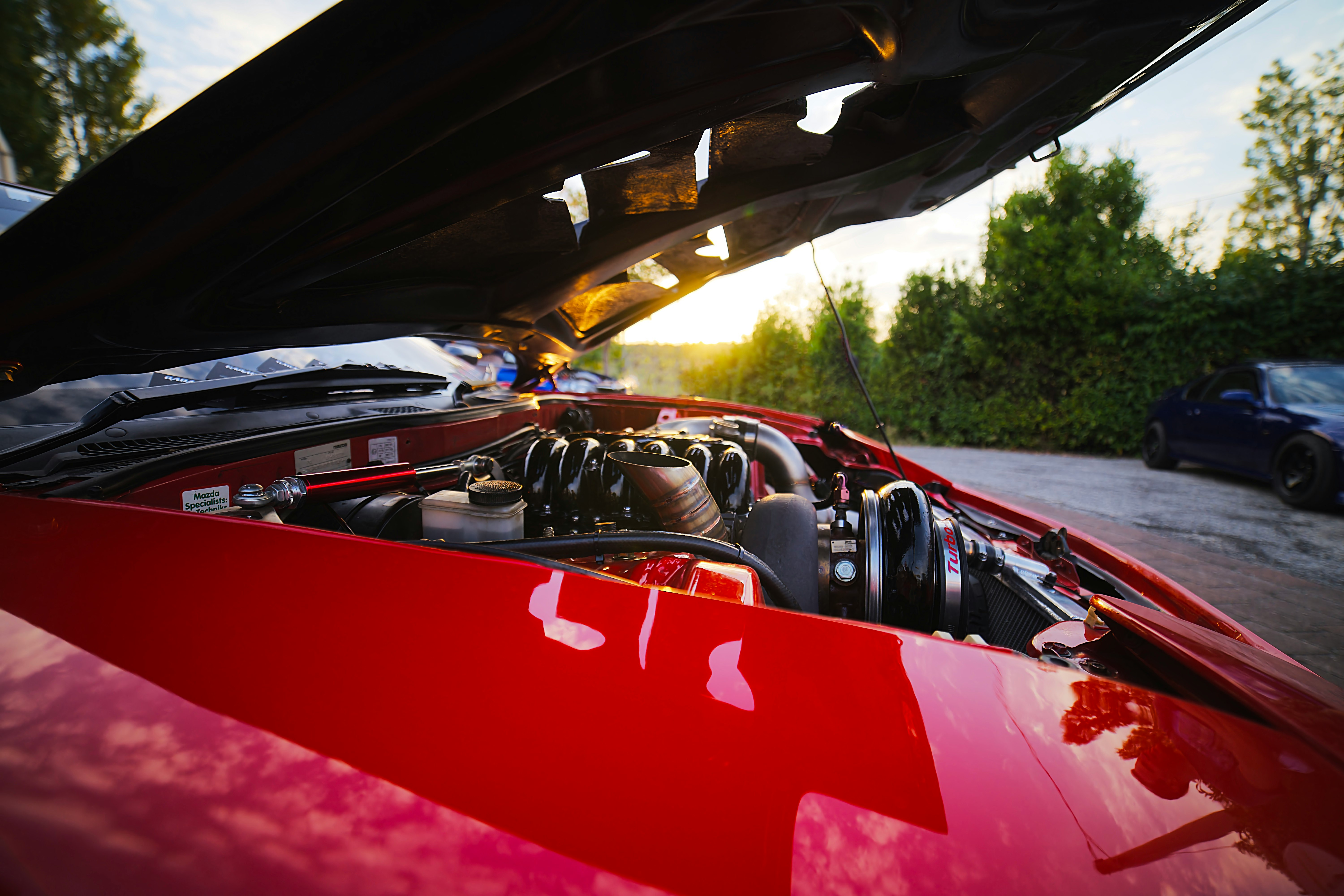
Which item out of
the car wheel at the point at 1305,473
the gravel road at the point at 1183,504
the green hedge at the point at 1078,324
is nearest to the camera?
the gravel road at the point at 1183,504

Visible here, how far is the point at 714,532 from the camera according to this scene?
4.18 feet

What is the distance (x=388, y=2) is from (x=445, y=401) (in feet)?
4.55

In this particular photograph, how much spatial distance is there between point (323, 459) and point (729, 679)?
122 centimetres

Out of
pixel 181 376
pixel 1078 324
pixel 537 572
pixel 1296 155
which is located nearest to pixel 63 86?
pixel 181 376

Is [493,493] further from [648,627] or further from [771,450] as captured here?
[771,450]

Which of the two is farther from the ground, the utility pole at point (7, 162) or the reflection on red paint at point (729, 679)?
the utility pole at point (7, 162)

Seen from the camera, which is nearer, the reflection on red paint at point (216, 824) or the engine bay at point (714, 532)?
the reflection on red paint at point (216, 824)

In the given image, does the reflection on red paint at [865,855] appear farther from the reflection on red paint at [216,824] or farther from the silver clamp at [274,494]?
the silver clamp at [274,494]

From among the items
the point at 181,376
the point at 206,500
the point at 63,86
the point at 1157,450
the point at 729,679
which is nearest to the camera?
the point at 729,679

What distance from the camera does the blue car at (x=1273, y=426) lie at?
478cm

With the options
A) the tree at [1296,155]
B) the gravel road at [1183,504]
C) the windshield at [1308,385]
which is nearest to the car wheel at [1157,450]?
the gravel road at [1183,504]

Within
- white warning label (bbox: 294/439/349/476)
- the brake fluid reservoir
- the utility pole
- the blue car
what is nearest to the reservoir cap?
the brake fluid reservoir

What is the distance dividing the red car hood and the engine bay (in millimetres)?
186

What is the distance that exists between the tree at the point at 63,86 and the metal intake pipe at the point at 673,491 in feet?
44.3
